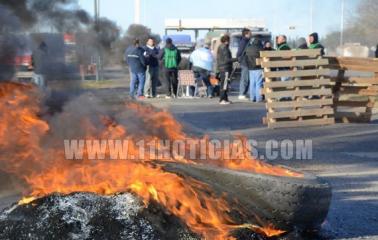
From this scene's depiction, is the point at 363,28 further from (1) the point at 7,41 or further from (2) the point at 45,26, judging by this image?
(1) the point at 7,41

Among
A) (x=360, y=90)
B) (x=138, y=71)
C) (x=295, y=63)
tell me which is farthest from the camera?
(x=138, y=71)

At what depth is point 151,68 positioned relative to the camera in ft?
63.3

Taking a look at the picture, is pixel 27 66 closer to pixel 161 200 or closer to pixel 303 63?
→ pixel 161 200

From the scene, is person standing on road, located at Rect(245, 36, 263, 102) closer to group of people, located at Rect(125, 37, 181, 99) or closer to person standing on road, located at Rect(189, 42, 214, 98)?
person standing on road, located at Rect(189, 42, 214, 98)

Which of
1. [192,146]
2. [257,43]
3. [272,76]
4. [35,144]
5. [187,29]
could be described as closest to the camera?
[35,144]

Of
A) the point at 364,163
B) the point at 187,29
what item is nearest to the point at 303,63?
the point at 364,163

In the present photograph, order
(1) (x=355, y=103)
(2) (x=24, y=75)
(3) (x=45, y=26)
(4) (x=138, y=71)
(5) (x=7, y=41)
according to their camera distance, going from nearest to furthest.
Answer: (5) (x=7, y=41)
(2) (x=24, y=75)
(3) (x=45, y=26)
(1) (x=355, y=103)
(4) (x=138, y=71)

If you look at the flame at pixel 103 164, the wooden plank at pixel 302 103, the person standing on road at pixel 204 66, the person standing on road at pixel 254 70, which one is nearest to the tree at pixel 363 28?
the person standing on road at pixel 204 66

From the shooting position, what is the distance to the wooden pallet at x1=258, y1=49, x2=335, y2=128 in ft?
40.8

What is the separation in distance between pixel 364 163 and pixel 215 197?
4680 mm

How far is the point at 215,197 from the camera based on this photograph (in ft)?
15.9

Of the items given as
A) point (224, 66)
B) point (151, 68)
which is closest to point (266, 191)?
point (224, 66)

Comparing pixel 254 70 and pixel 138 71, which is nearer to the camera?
pixel 254 70

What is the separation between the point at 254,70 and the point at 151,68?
12.6ft
